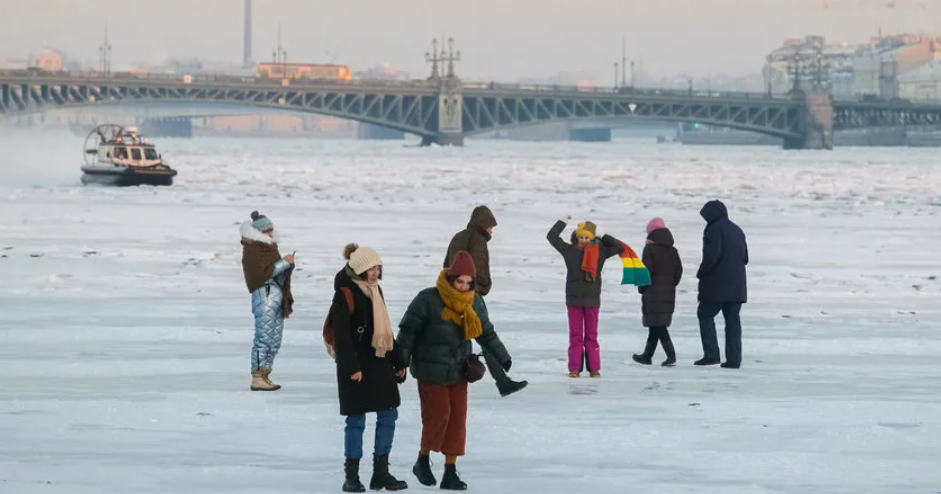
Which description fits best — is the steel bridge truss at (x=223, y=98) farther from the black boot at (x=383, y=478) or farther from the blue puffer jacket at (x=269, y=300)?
the black boot at (x=383, y=478)

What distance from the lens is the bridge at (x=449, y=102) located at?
134 meters

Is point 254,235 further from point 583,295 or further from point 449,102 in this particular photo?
point 449,102

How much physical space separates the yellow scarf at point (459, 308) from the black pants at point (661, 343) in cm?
531

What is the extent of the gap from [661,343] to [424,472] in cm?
535

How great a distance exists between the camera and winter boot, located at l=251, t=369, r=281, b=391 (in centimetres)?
1245

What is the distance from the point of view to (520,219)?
38906mm

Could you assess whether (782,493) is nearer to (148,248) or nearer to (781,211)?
(148,248)

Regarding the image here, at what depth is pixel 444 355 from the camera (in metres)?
9.15

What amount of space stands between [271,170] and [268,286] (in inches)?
2812

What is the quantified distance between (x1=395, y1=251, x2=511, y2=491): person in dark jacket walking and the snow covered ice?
27 cm

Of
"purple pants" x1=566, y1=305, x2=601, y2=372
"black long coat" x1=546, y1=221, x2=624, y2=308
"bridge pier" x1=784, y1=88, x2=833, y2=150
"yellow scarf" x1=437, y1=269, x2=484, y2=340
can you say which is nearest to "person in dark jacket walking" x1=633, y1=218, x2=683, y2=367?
"black long coat" x1=546, y1=221, x2=624, y2=308

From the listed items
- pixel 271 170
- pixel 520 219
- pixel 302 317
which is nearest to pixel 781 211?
pixel 520 219

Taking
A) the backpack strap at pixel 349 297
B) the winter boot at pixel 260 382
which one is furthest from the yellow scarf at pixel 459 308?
the winter boot at pixel 260 382

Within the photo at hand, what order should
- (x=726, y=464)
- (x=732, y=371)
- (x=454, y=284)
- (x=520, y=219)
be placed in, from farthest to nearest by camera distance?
(x=520, y=219), (x=732, y=371), (x=726, y=464), (x=454, y=284)
